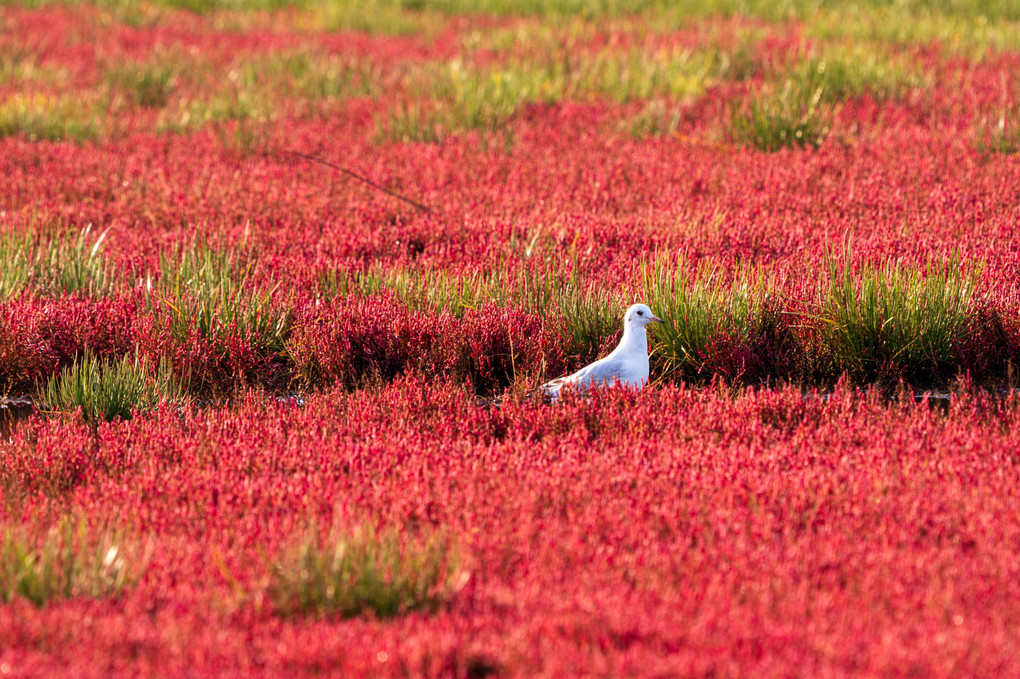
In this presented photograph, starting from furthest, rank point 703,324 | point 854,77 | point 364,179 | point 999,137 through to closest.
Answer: point 854,77
point 999,137
point 364,179
point 703,324

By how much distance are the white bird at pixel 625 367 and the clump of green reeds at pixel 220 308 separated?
5.91ft

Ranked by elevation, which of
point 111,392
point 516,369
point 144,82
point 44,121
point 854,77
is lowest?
point 516,369

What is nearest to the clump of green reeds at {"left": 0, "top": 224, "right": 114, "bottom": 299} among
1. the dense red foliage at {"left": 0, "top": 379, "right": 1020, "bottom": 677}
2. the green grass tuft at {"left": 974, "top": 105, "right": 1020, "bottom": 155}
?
the dense red foliage at {"left": 0, "top": 379, "right": 1020, "bottom": 677}

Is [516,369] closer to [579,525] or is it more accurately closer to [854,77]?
[579,525]

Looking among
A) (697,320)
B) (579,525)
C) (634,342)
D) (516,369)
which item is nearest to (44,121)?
(516,369)

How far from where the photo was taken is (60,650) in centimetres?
299

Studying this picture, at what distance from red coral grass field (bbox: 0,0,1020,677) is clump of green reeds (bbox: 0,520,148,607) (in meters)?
0.02

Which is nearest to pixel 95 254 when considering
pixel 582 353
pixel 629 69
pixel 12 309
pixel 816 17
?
pixel 12 309

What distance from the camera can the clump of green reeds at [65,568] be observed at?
3.32m

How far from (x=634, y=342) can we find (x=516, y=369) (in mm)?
862

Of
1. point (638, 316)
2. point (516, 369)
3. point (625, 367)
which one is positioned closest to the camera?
point (625, 367)

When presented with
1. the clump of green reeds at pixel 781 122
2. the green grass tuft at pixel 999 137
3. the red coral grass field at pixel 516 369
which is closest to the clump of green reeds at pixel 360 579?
the red coral grass field at pixel 516 369

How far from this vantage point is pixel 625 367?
538cm

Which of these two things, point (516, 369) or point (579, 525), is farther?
point (516, 369)
